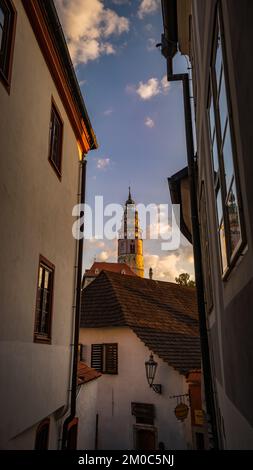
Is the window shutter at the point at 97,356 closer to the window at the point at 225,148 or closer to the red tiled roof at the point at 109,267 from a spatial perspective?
the window at the point at 225,148

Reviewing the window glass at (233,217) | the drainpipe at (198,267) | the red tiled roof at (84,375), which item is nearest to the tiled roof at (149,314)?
the red tiled roof at (84,375)

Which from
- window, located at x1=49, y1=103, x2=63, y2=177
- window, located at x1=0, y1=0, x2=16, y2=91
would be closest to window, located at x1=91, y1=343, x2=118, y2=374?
window, located at x1=49, y1=103, x2=63, y2=177

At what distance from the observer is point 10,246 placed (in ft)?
16.5

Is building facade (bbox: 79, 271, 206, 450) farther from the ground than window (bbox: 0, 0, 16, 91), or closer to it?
closer to it

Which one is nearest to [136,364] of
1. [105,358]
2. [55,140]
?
[105,358]

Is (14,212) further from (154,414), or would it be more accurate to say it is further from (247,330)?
(154,414)

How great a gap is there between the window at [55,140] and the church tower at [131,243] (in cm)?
9172

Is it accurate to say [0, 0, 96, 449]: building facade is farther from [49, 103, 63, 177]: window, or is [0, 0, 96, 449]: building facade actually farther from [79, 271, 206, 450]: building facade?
[79, 271, 206, 450]: building facade

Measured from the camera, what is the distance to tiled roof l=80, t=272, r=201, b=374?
56.1 ft

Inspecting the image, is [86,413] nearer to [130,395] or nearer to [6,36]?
[130,395]

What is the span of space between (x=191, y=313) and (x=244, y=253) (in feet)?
68.7

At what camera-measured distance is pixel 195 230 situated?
840cm

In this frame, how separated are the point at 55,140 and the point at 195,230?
3637 millimetres

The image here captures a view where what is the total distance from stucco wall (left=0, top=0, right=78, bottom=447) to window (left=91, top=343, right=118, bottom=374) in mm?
9949
